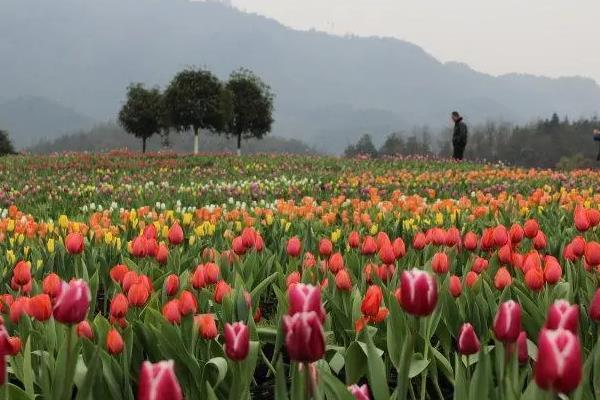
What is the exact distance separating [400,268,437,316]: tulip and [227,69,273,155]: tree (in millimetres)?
50184

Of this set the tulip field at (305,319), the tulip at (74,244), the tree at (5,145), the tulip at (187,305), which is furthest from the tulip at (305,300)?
the tree at (5,145)

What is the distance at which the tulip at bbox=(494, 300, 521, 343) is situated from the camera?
5.67 feet

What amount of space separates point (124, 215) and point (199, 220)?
2.26ft

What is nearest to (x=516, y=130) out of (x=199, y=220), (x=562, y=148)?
(x=562, y=148)

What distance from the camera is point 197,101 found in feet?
147

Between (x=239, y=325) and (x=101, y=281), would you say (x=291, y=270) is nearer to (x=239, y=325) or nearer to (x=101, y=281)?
(x=101, y=281)

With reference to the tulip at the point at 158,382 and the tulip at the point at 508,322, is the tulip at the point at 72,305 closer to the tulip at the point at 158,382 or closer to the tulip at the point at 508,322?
the tulip at the point at 158,382

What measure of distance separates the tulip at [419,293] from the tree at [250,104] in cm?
5018

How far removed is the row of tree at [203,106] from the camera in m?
44.8

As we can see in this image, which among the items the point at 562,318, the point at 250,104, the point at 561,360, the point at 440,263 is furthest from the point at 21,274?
the point at 250,104

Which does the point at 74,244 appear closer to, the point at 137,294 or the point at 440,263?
the point at 137,294

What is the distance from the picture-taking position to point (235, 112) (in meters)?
51.5

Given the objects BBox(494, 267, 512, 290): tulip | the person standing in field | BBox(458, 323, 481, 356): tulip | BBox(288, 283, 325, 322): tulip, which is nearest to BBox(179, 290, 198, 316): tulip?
BBox(288, 283, 325, 322): tulip

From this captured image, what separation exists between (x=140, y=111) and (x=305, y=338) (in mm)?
55779
